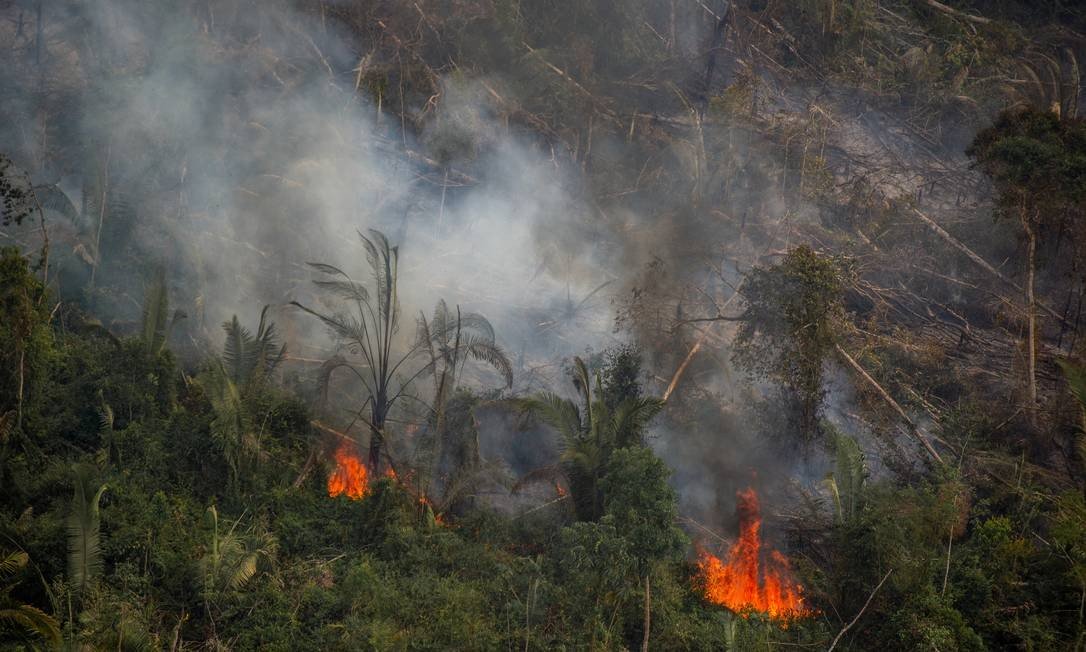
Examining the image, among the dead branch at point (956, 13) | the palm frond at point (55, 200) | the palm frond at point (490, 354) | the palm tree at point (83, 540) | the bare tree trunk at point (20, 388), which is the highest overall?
the dead branch at point (956, 13)

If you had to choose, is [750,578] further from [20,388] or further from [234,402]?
[20,388]

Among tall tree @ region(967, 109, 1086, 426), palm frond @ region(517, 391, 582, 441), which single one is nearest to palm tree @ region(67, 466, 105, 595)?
palm frond @ region(517, 391, 582, 441)

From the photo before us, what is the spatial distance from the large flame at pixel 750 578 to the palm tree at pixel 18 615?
31.5ft

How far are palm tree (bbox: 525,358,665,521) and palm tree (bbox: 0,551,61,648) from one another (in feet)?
25.1

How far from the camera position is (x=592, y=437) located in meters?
15.3

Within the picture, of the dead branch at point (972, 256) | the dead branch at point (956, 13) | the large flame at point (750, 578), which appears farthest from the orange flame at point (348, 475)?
the dead branch at point (956, 13)

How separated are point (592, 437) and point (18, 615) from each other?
340 inches

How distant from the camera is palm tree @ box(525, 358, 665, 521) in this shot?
15.1 metres

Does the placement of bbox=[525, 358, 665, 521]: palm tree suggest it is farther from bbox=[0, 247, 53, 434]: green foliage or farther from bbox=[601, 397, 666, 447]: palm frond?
bbox=[0, 247, 53, 434]: green foliage

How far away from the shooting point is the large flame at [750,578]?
15.4m

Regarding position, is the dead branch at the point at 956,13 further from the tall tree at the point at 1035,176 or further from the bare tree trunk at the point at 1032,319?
the bare tree trunk at the point at 1032,319

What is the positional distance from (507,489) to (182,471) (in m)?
5.64

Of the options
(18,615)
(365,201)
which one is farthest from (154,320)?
(18,615)

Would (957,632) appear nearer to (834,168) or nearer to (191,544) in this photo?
(191,544)
